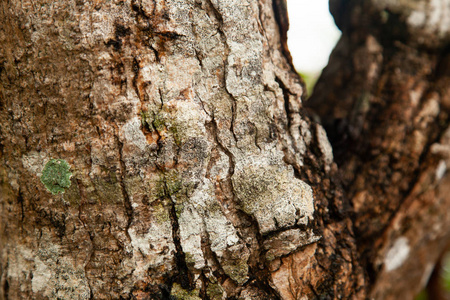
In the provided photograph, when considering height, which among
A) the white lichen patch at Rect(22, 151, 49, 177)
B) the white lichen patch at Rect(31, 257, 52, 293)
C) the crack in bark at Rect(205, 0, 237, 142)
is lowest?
the white lichen patch at Rect(31, 257, 52, 293)

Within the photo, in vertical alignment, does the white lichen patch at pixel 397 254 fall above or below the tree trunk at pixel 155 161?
below

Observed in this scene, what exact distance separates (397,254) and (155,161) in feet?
3.64

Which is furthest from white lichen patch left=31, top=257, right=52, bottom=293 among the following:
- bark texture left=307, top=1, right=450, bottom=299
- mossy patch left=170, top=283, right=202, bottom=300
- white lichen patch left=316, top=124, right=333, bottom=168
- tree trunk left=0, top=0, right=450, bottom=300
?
bark texture left=307, top=1, right=450, bottom=299

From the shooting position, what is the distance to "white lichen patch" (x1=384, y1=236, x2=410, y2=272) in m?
1.31

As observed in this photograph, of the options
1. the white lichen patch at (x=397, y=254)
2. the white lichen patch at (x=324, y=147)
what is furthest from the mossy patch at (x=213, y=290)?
the white lichen patch at (x=397, y=254)

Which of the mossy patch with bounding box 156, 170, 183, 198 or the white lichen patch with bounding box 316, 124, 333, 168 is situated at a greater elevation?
the white lichen patch with bounding box 316, 124, 333, 168

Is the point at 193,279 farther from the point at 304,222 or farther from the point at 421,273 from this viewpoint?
the point at 421,273

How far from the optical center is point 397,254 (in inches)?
53.1

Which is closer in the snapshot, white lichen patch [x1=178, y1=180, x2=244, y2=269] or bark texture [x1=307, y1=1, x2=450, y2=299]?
white lichen patch [x1=178, y1=180, x2=244, y2=269]

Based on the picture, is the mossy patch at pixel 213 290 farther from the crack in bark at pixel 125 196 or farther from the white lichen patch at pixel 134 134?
the white lichen patch at pixel 134 134

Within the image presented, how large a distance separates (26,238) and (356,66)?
1.44 m

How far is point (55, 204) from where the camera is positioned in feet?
2.94

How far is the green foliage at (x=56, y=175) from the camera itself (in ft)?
2.88

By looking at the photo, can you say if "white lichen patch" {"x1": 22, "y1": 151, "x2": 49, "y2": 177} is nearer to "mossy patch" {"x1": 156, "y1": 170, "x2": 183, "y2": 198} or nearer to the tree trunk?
the tree trunk
